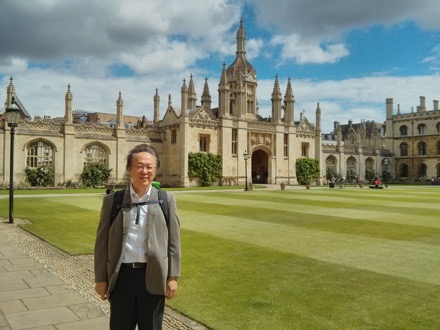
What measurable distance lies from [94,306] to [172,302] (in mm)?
Result: 1013

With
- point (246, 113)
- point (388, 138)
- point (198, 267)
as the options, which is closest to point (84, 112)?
point (246, 113)

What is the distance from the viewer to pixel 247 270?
697 centimetres

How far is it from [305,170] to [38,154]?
99.9 feet

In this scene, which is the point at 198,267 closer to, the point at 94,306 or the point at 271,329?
the point at 94,306

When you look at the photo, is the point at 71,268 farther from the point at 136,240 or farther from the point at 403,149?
the point at 403,149

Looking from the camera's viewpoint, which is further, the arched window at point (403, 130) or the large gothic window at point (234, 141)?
the arched window at point (403, 130)

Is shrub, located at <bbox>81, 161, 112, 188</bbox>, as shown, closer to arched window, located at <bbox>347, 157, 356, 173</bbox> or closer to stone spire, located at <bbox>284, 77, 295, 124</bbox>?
stone spire, located at <bbox>284, 77, 295, 124</bbox>

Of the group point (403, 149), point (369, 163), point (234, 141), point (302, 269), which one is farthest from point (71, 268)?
point (403, 149)

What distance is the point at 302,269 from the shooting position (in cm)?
700

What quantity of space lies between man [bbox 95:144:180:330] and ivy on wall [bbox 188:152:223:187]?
3629 centimetres

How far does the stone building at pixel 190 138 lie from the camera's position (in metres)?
34.8

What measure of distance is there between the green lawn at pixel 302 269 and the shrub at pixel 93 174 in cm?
2239

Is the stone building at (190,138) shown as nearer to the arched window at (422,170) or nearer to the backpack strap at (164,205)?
the arched window at (422,170)

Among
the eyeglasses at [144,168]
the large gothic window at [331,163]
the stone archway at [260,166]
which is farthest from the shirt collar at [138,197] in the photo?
the large gothic window at [331,163]
